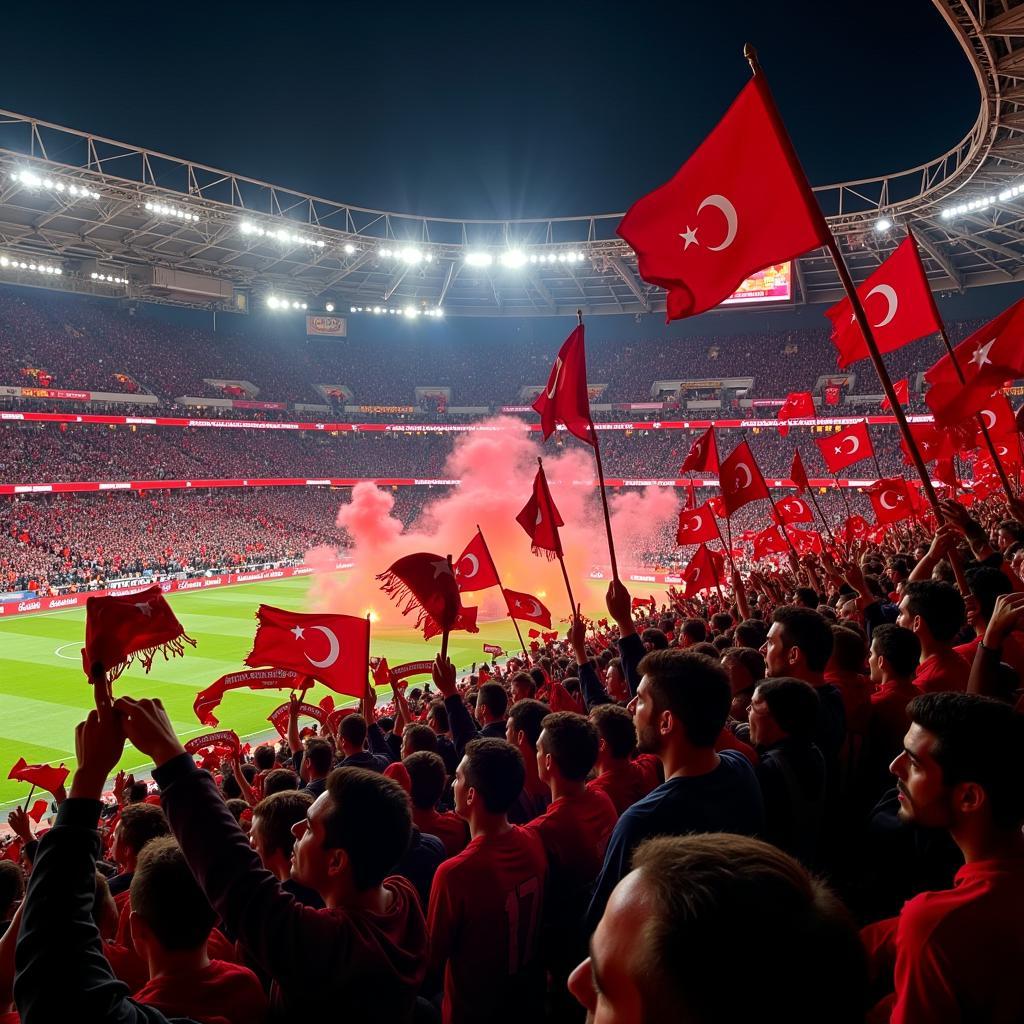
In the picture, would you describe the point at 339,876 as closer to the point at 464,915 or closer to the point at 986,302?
the point at 464,915

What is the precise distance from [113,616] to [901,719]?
Answer: 12.9 ft

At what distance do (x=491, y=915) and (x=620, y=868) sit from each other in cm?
79

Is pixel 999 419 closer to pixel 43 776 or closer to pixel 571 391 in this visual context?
pixel 571 391

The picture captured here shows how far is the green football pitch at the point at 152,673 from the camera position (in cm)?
1917

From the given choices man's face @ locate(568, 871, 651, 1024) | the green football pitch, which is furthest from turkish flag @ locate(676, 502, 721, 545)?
man's face @ locate(568, 871, 651, 1024)

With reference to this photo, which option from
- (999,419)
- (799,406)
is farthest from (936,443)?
(799,406)

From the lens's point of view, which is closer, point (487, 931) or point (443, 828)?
point (487, 931)

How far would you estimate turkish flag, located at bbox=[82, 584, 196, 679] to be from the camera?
137 inches

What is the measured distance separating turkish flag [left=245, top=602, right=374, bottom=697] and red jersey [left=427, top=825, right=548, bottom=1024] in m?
4.37

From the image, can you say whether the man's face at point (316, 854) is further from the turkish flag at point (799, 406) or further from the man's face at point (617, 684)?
the turkish flag at point (799, 406)

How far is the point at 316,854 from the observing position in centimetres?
260

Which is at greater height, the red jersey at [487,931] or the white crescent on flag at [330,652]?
the white crescent on flag at [330,652]

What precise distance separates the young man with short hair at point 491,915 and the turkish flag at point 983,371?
6.08m

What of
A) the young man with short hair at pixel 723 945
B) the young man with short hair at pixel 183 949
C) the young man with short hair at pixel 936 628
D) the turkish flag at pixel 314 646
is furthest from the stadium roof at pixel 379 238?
the young man with short hair at pixel 183 949
